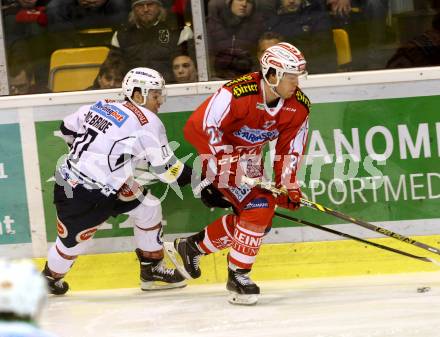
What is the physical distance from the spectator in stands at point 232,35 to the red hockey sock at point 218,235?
2.42 ft

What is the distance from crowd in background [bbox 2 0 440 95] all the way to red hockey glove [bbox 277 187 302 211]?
2.42 feet

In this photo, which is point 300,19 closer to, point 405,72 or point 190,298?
point 405,72

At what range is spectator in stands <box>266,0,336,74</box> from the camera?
173 inches

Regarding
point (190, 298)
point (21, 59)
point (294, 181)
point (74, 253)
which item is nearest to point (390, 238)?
point (294, 181)

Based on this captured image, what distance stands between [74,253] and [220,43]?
4.05 ft

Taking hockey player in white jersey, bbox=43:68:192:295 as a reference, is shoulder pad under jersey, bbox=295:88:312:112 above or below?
above

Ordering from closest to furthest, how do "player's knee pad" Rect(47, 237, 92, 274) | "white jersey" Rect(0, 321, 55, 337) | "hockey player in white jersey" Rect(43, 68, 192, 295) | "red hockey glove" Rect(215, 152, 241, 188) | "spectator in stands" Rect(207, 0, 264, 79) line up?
"white jersey" Rect(0, 321, 55, 337) → "red hockey glove" Rect(215, 152, 241, 188) → "hockey player in white jersey" Rect(43, 68, 192, 295) → "player's knee pad" Rect(47, 237, 92, 274) → "spectator in stands" Rect(207, 0, 264, 79)

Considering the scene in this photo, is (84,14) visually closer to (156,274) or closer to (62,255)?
(62,255)

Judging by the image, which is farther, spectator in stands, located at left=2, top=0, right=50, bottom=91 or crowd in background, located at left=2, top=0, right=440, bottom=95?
spectator in stands, located at left=2, top=0, right=50, bottom=91

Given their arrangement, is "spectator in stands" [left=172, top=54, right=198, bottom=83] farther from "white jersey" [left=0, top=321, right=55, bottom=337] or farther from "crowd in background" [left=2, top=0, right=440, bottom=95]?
"white jersey" [left=0, top=321, right=55, bottom=337]

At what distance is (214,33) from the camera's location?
4445 millimetres

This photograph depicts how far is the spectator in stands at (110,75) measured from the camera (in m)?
4.50

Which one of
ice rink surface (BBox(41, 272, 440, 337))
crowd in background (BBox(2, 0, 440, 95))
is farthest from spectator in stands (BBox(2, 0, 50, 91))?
ice rink surface (BBox(41, 272, 440, 337))

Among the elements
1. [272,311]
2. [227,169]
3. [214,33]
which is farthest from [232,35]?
[272,311]
